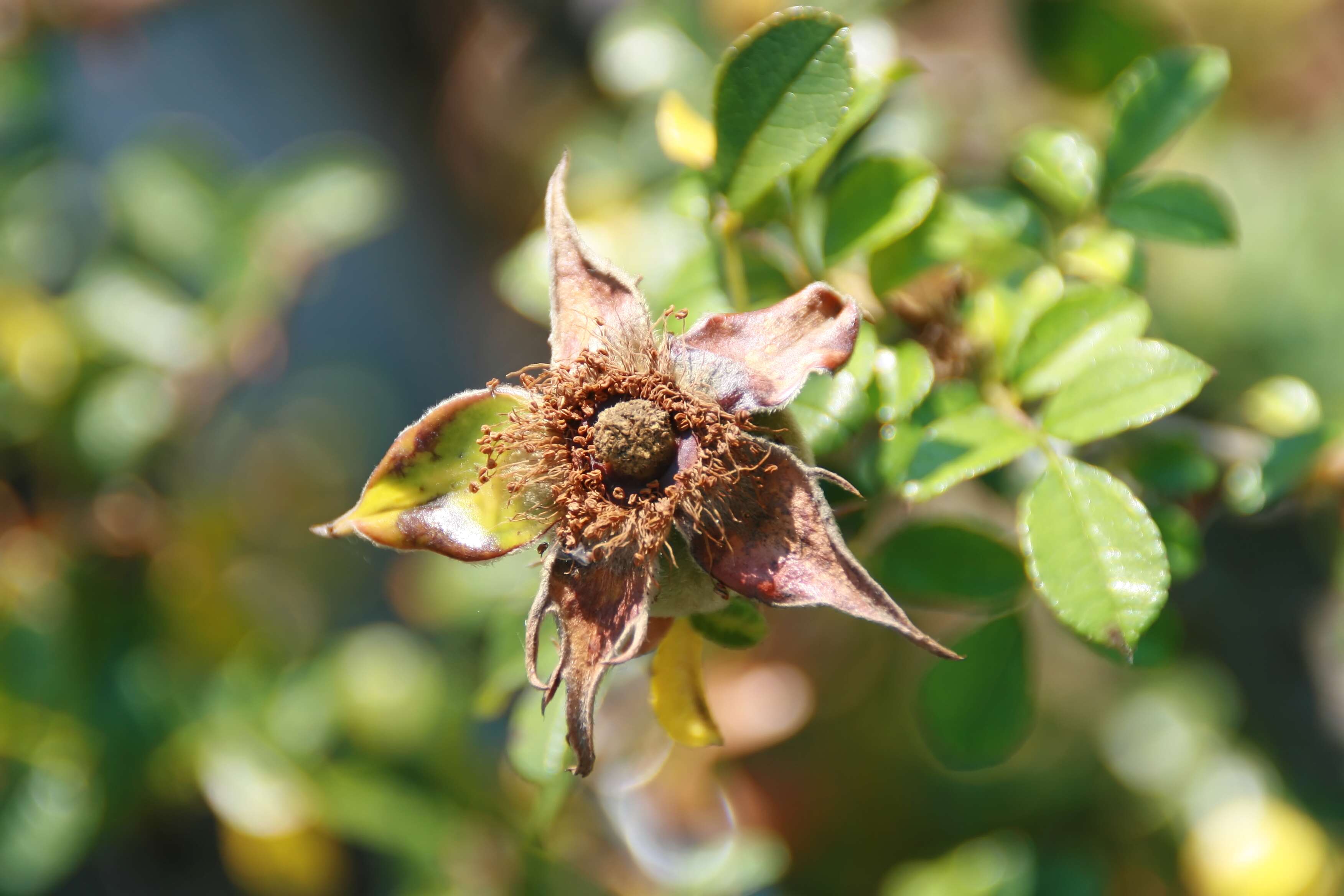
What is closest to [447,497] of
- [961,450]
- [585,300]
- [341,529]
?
[341,529]

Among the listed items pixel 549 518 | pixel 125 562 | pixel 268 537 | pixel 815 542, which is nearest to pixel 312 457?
pixel 268 537

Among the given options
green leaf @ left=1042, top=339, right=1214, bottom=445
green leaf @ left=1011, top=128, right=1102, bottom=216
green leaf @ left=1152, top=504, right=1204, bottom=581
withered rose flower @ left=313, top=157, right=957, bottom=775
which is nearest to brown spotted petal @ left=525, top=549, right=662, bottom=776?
withered rose flower @ left=313, top=157, right=957, bottom=775

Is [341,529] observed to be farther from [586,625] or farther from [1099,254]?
[1099,254]

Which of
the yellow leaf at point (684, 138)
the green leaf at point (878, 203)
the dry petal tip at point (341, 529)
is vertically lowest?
the dry petal tip at point (341, 529)

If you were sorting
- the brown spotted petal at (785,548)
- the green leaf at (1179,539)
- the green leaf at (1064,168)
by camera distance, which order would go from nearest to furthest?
the brown spotted petal at (785,548) → the green leaf at (1179,539) → the green leaf at (1064,168)

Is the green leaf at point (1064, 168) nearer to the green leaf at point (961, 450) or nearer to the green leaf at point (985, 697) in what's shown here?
the green leaf at point (961, 450)

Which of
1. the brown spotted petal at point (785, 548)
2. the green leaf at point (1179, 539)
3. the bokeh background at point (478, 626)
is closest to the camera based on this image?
the brown spotted petal at point (785, 548)

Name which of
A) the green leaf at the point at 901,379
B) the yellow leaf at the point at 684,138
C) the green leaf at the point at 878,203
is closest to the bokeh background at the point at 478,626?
the yellow leaf at the point at 684,138

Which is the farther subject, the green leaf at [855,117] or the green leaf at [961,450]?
the green leaf at [855,117]
